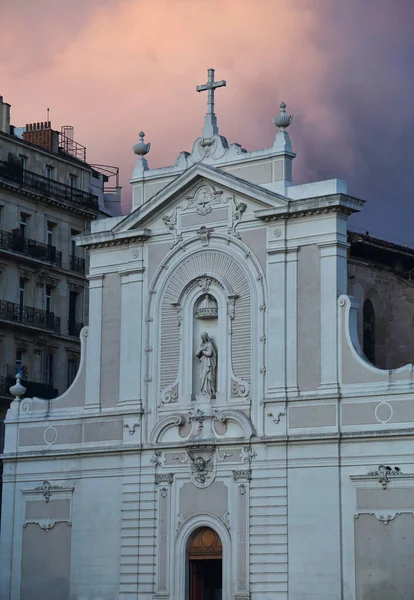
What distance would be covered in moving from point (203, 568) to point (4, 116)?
22898 millimetres

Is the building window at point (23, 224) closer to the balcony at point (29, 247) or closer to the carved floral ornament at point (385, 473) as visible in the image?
the balcony at point (29, 247)

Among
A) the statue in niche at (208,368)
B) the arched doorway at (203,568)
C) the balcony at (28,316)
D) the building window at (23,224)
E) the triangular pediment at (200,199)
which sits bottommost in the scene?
the arched doorway at (203,568)

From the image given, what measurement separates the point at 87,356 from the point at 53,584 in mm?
7052

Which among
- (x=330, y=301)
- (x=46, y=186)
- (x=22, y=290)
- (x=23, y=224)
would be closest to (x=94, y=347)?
(x=330, y=301)

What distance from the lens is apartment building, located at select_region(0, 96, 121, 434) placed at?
58000 millimetres

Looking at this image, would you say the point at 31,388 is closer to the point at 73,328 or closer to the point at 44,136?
the point at 73,328

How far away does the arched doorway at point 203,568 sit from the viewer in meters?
44.7

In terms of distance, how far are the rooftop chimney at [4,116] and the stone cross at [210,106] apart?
14.7 m

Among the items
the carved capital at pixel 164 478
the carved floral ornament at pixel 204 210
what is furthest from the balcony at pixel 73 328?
the carved capital at pixel 164 478

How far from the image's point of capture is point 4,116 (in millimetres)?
60688

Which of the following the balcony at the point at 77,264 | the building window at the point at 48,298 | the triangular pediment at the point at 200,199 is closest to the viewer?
the triangular pediment at the point at 200,199

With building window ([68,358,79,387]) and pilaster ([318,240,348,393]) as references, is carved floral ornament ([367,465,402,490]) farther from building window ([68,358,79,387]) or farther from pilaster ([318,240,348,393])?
building window ([68,358,79,387])

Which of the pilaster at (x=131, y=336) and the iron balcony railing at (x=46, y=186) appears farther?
the iron balcony railing at (x=46, y=186)

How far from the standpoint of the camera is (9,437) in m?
49.7
